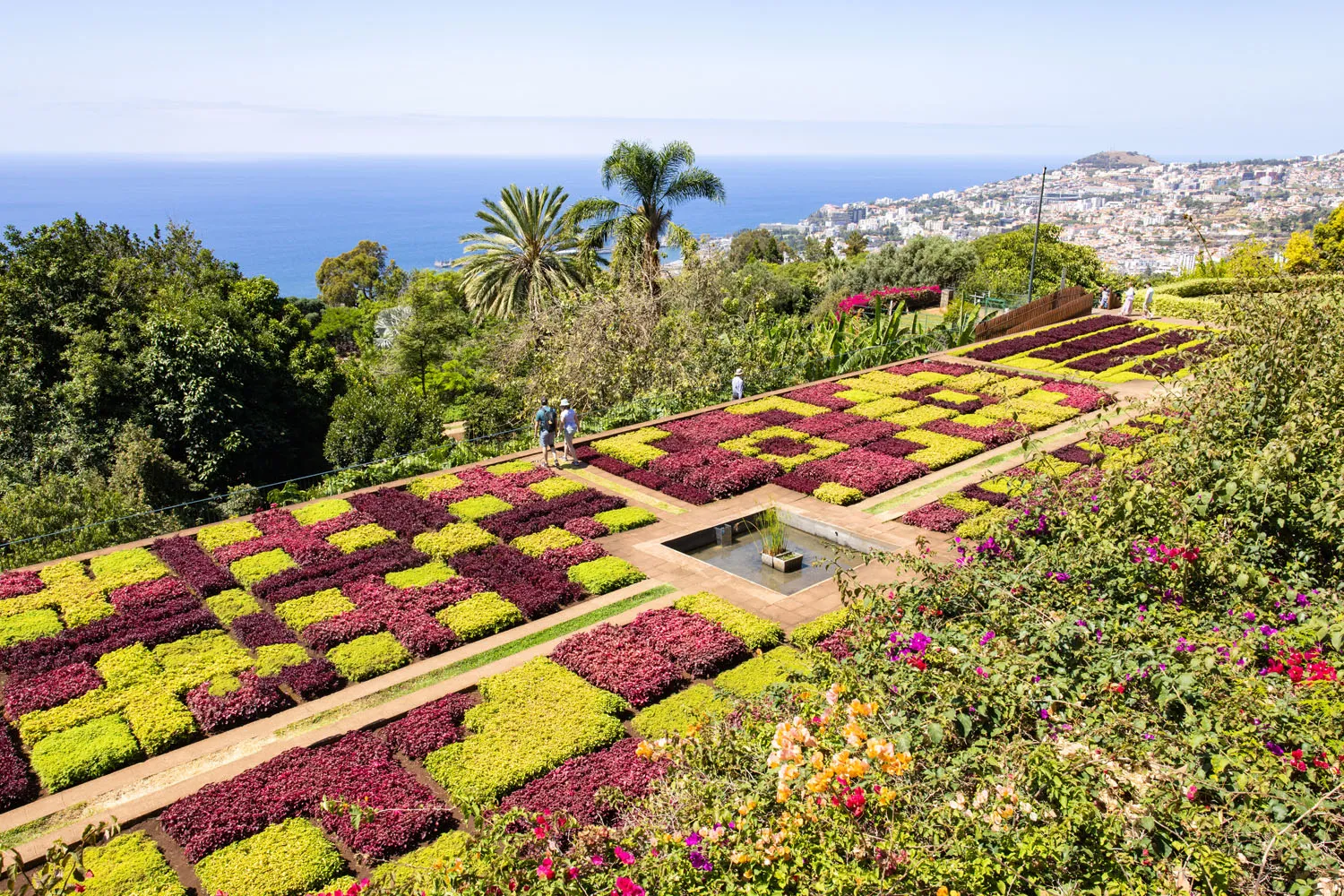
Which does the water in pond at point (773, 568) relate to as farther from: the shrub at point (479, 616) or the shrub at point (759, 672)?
the shrub at point (479, 616)

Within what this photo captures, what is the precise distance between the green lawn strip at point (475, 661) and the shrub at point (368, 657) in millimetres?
427

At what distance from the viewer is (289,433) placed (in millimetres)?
28094

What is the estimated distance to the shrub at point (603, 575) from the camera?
44.8 ft

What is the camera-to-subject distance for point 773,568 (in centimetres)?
1502

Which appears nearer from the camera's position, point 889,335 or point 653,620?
point 653,620

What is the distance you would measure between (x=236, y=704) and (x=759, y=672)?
6478 millimetres

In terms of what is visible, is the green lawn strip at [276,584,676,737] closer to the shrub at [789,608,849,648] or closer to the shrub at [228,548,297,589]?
the shrub at [789,608,849,648]

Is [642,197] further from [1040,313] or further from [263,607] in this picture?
[263,607]

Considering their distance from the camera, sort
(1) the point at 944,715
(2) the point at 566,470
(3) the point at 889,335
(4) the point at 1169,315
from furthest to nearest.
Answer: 1. (4) the point at 1169,315
2. (3) the point at 889,335
3. (2) the point at 566,470
4. (1) the point at 944,715

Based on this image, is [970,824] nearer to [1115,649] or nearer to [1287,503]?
[1115,649]

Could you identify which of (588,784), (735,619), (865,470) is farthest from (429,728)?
(865,470)

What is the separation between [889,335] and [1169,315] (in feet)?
45.6

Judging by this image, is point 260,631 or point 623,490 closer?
point 260,631

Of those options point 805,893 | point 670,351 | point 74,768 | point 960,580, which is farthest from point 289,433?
point 805,893
